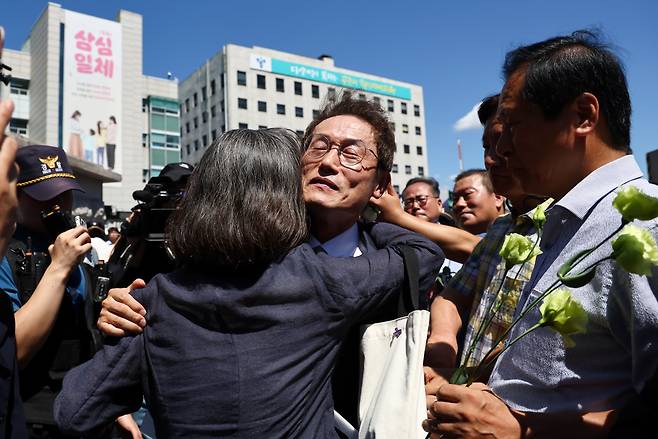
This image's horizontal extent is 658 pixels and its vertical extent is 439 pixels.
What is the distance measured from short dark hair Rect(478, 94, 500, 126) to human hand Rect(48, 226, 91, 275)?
6.50 ft

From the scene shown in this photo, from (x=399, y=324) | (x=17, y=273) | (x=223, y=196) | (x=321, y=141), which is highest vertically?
(x=321, y=141)

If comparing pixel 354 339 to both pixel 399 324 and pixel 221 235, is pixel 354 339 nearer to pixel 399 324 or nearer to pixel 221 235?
pixel 399 324

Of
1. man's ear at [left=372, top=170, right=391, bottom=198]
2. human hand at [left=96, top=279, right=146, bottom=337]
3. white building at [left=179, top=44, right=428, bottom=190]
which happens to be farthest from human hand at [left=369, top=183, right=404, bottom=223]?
white building at [left=179, top=44, right=428, bottom=190]

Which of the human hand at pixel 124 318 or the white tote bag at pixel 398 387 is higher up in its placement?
the human hand at pixel 124 318

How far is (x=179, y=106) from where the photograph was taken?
6000 cm

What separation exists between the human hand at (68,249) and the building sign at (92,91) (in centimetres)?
4427

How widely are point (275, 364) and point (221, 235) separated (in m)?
0.41

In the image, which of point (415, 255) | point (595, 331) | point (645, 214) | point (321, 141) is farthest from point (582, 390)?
point (321, 141)

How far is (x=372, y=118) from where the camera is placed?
214cm

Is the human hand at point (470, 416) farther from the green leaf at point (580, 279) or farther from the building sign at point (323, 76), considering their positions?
the building sign at point (323, 76)

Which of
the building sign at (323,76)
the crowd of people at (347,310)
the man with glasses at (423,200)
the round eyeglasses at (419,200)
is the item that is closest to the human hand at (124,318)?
the crowd of people at (347,310)

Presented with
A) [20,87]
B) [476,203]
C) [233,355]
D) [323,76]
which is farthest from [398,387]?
[323,76]

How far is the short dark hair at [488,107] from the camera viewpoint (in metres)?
2.42

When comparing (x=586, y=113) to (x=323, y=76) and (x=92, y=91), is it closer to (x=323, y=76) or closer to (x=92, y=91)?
(x=92, y=91)
